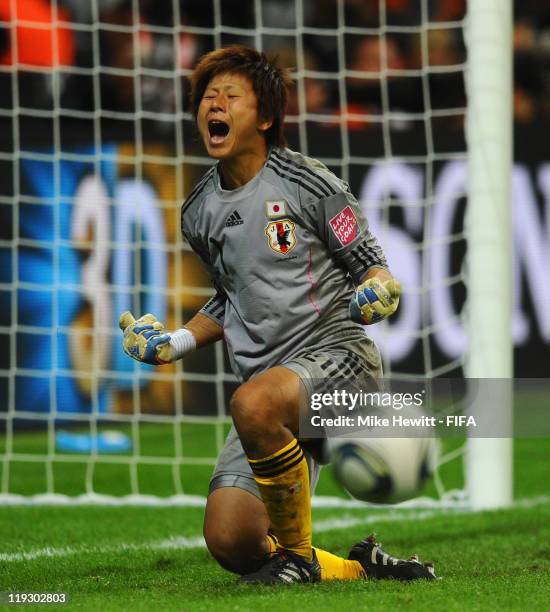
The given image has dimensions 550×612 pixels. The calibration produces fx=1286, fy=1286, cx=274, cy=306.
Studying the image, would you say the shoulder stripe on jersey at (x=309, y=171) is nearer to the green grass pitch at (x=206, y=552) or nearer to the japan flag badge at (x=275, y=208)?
the japan flag badge at (x=275, y=208)

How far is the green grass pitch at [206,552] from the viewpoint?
10.5 feet

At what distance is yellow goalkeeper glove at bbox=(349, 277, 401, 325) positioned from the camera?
10.5 feet

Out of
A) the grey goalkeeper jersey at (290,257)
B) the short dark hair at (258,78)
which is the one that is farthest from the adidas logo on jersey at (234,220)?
the short dark hair at (258,78)

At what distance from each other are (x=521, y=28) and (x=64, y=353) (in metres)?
4.89

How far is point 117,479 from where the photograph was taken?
7133 millimetres

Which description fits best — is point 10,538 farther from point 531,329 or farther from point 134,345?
point 531,329

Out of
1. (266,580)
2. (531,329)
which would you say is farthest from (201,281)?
(266,580)

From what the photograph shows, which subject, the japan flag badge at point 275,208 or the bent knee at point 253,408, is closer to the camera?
the bent knee at point 253,408

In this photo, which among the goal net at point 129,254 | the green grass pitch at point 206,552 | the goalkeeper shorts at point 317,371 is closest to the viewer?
the green grass pitch at point 206,552

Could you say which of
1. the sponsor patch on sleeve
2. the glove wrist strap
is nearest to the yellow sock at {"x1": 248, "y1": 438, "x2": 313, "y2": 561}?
the glove wrist strap

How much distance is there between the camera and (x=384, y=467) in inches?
127

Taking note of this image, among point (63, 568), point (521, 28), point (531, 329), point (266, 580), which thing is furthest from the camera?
point (521, 28)

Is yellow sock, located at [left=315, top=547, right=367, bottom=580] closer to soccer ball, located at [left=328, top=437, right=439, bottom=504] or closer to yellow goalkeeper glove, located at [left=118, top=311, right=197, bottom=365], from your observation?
→ soccer ball, located at [left=328, top=437, right=439, bottom=504]

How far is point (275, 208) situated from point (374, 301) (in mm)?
536
